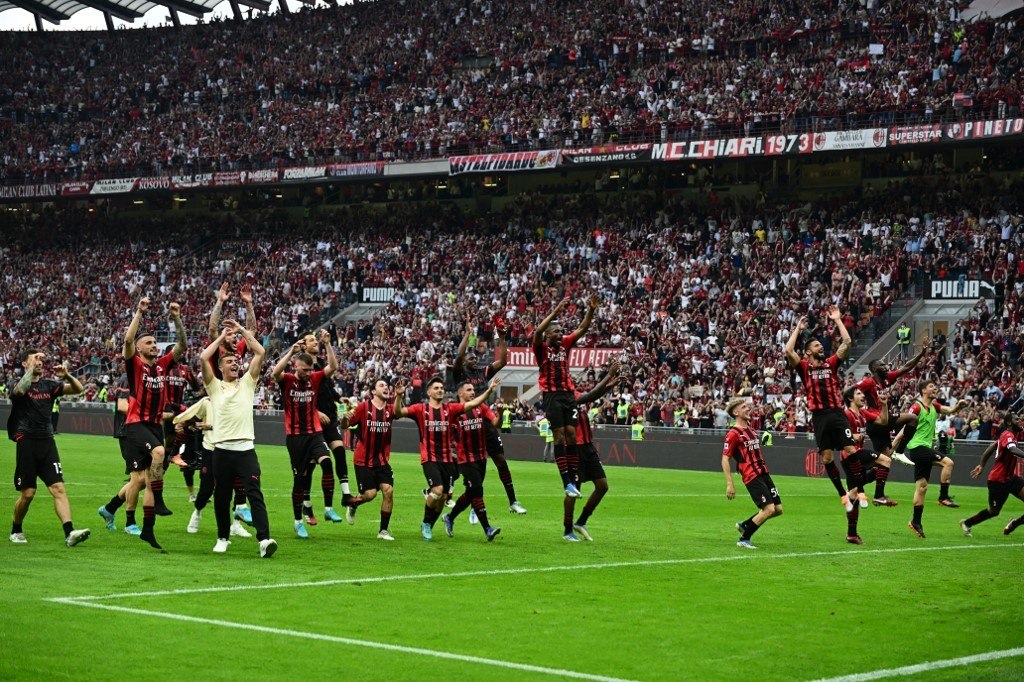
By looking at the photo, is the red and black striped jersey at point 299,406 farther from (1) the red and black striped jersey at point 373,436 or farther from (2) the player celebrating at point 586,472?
(2) the player celebrating at point 586,472

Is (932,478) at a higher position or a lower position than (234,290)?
lower

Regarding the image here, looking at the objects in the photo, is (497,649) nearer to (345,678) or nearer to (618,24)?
(345,678)

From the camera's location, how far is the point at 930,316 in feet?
140

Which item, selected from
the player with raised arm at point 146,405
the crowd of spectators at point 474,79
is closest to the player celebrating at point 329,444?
the player with raised arm at point 146,405

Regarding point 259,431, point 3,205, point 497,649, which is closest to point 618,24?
point 259,431

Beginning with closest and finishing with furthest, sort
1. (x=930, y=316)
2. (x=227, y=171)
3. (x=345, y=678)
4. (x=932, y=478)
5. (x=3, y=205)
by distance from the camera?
1. (x=345, y=678)
2. (x=932, y=478)
3. (x=930, y=316)
4. (x=227, y=171)
5. (x=3, y=205)

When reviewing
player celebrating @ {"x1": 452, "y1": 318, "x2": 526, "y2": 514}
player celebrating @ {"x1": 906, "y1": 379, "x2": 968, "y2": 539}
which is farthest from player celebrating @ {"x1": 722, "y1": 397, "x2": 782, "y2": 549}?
player celebrating @ {"x1": 906, "y1": 379, "x2": 968, "y2": 539}

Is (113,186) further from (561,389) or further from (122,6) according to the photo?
(561,389)

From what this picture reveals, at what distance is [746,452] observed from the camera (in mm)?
16672

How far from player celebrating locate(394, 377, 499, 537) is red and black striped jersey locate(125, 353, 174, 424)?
299cm

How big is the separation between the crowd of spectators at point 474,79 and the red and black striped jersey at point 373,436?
33583 millimetres

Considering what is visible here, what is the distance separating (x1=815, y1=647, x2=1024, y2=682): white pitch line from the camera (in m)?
8.98

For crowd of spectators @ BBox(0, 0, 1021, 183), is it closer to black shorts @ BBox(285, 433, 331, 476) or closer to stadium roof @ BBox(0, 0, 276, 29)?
stadium roof @ BBox(0, 0, 276, 29)

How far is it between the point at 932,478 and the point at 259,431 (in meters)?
24.9
